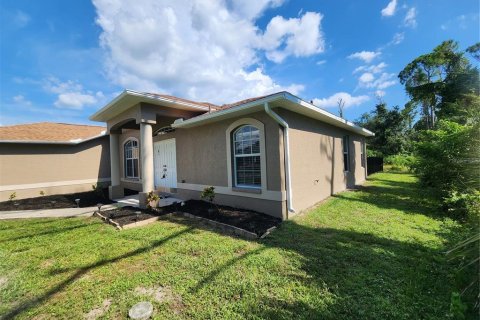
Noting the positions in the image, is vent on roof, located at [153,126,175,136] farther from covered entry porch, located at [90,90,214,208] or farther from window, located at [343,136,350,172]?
window, located at [343,136,350,172]

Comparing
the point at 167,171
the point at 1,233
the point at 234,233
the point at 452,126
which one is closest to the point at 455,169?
the point at 452,126

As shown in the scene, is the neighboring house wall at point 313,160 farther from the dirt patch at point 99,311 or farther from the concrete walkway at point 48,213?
the concrete walkway at point 48,213

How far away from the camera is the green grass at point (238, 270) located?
2596 millimetres

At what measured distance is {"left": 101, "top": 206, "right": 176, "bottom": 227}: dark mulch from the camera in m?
6.03

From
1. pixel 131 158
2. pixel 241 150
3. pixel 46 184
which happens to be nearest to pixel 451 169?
pixel 241 150

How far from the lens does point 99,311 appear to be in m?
2.58

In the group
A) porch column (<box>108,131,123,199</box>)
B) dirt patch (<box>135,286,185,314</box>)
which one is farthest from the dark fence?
dirt patch (<box>135,286,185,314</box>)

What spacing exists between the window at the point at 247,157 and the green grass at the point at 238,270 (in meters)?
1.79

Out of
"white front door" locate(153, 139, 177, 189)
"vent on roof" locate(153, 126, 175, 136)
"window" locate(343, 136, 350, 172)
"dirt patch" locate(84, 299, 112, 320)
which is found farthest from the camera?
"window" locate(343, 136, 350, 172)

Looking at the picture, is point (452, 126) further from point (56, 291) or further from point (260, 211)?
point (56, 291)

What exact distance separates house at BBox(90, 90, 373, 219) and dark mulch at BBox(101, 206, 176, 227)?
0.56 m

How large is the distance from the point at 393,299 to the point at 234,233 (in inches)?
124

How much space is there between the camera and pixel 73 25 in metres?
7.46

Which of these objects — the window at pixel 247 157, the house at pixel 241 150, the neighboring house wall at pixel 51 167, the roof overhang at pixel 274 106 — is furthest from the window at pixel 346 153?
the neighboring house wall at pixel 51 167
